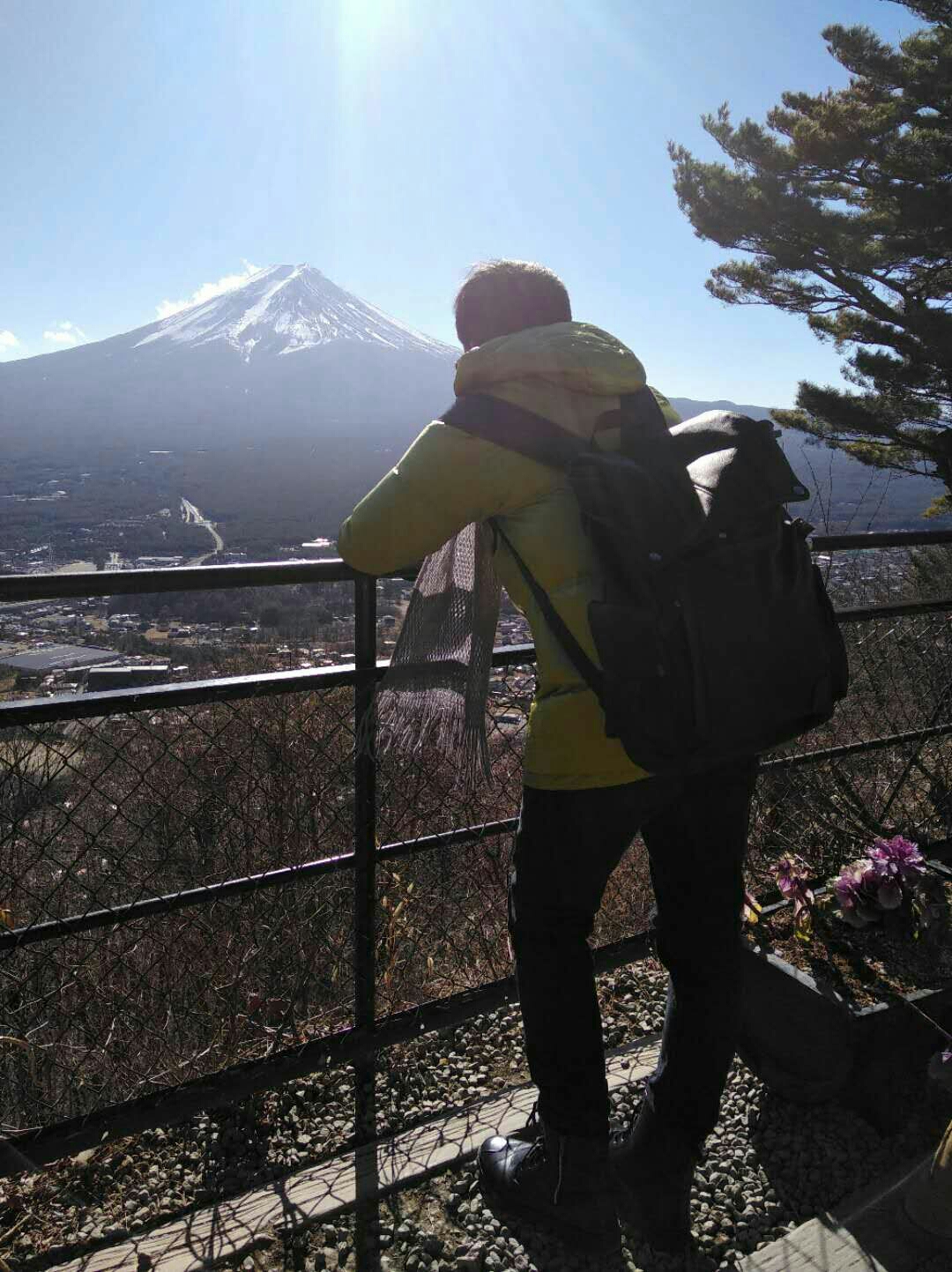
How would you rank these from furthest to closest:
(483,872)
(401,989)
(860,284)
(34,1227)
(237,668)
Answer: (860,284) < (237,668) < (483,872) < (401,989) < (34,1227)

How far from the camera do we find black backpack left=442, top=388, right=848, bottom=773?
1314 mm

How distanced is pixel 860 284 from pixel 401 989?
42.4ft

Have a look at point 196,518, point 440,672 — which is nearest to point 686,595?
point 440,672

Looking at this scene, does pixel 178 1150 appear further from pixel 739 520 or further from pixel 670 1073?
pixel 739 520

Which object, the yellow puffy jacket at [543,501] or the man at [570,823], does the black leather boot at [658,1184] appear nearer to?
the man at [570,823]

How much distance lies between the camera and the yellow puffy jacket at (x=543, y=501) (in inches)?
54.7

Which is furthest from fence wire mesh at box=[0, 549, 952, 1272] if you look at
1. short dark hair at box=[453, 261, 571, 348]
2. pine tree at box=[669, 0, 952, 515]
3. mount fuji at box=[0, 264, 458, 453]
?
mount fuji at box=[0, 264, 458, 453]

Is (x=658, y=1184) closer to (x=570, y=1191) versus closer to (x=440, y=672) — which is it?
(x=570, y=1191)

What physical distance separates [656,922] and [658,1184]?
46cm

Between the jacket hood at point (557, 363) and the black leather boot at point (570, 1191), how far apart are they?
49.4 inches

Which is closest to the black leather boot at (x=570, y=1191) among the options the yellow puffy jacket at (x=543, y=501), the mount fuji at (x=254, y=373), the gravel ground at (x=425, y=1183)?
the gravel ground at (x=425, y=1183)

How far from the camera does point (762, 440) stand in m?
1.49

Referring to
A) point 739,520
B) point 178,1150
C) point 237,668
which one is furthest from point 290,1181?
point 237,668

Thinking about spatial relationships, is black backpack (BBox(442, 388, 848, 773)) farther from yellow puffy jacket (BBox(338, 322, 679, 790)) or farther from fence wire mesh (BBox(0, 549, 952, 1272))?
fence wire mesh (BBox(0, 549, 952, 1272))
